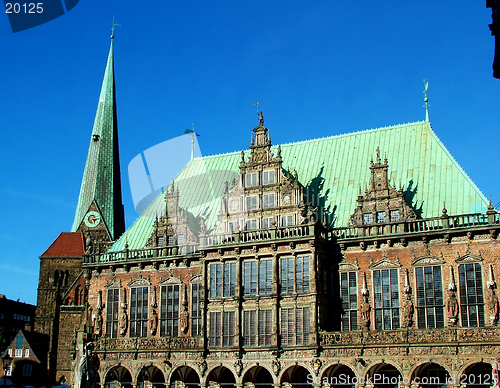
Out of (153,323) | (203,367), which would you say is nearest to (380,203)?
(203,367)

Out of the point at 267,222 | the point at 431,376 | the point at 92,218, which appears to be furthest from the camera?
the point at 92,218

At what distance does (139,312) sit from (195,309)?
4.45m

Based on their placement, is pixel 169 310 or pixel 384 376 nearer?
pixel 384 376

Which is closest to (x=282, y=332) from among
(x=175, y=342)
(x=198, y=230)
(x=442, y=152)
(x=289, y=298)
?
(x=289, y=298)

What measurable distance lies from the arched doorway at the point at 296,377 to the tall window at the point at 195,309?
276 inches

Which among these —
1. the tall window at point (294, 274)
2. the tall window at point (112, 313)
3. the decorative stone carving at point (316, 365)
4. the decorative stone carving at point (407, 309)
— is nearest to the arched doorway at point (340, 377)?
the decorative stone carving at point (316, 365)

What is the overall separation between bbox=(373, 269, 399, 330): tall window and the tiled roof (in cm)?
3939

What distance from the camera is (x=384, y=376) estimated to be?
120ft

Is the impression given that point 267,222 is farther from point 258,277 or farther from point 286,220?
point 258,277

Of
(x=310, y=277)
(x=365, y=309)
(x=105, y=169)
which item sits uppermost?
(x=105, y=169)

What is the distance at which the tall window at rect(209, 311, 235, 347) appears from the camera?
40000 millimetres

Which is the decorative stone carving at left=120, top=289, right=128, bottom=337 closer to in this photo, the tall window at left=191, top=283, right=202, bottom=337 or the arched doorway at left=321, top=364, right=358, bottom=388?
the tall window at left=191, top=283, right=202, bottom=337

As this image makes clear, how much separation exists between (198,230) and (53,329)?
2860cm

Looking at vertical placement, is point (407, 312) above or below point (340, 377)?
above
